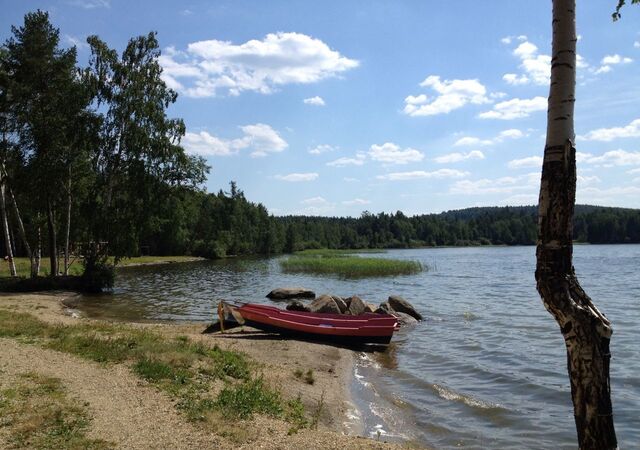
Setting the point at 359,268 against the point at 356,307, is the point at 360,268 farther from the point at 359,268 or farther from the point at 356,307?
the point at 356,307

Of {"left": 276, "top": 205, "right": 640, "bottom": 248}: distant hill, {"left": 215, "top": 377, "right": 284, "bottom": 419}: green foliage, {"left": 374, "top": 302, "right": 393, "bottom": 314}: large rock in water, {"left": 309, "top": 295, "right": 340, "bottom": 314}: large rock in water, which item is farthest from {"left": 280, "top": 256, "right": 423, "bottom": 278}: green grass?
{"left": 276, "top": 205, "right": 640, "bottom": 248}: distant hill

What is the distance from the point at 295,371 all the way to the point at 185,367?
3040mm

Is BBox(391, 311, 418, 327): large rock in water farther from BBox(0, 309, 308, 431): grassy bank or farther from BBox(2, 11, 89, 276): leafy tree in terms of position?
BBox(2, 11, 89, 276): leafy tree

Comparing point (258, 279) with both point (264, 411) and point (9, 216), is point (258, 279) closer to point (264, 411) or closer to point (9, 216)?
point (9, 216)

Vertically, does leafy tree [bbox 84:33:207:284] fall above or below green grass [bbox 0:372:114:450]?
above

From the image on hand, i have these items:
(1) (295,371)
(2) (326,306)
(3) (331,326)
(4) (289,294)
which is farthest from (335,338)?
(4) (289,294)

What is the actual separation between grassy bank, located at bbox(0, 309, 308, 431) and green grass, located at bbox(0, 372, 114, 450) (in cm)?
152

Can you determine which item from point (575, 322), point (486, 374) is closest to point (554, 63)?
point (575, 322)

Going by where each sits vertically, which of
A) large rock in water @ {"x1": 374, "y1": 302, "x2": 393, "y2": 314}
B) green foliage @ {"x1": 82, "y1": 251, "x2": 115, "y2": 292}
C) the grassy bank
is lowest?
large rock in water @ {"x1": 374, "y1": 302, "x2": 393, "y2": 314}

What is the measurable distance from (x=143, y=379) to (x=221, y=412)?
7.95 ft

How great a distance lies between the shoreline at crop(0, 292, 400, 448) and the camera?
784 cm

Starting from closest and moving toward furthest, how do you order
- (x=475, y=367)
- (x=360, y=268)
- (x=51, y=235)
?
(x=475, y=367) → (x=51, y=235) → (x=360, y=268)

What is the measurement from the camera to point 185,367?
10875mm

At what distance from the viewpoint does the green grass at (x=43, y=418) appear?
262 inches
